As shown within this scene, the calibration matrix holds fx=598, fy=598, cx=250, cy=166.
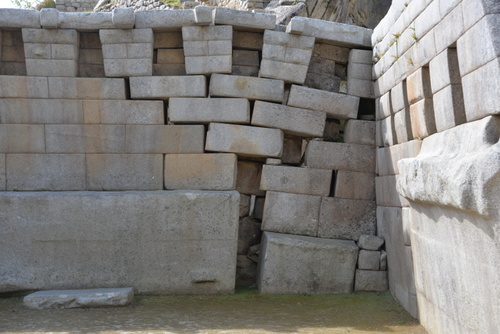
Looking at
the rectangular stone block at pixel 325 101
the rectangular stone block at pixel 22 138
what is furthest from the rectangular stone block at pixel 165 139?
the rectangular stone block at pixel 325 101

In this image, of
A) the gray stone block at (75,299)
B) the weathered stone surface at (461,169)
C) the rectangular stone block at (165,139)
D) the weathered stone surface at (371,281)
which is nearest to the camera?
the weathered stone surface at (461,169)

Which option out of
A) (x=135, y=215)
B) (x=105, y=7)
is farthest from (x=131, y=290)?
(x=105, y=7)

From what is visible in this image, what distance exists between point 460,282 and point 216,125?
13.0 ft

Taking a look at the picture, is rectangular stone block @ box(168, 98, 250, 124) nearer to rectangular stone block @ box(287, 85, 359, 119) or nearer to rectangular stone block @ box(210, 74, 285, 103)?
rectangular stone block @ box(210, 74, 285, 103)

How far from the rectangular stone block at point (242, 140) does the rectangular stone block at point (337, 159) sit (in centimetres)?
50

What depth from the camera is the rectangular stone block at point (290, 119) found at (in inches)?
304

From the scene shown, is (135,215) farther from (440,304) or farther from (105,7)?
(105,7)

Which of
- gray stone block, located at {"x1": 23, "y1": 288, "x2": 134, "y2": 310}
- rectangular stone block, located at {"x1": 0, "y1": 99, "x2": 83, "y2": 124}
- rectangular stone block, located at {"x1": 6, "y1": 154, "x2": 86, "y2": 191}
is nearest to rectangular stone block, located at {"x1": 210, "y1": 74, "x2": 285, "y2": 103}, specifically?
rectangular stone block, located at {"x1": 0, "y1": 99, "x2": 83, "y2": 124}

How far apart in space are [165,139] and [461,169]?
442 cm

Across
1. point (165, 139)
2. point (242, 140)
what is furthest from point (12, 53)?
point (242, 140)

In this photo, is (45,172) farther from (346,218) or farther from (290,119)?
(346,218)

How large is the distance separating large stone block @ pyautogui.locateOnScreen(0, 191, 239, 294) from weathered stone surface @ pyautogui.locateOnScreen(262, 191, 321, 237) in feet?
1.68

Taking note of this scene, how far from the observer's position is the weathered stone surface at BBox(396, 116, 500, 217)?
3723mm

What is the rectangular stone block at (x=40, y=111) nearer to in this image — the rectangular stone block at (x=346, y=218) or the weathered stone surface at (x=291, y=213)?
the weathered stone surface at (x=291, y=213)
